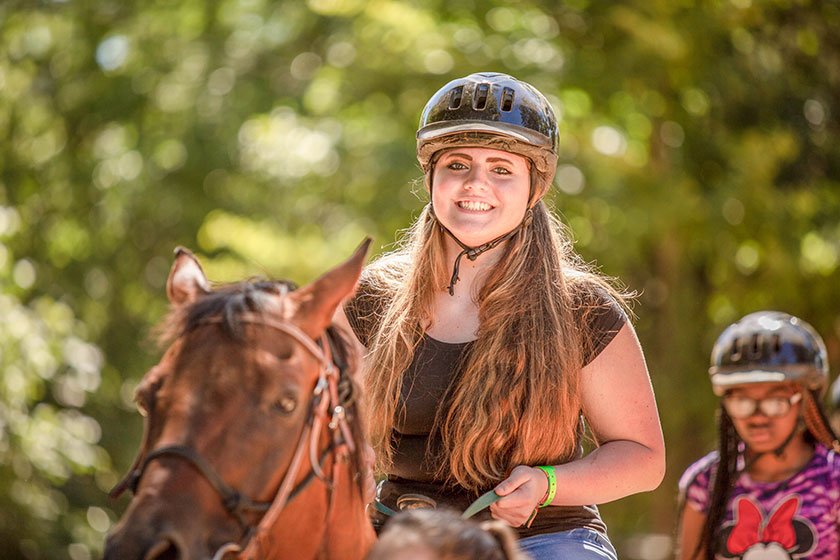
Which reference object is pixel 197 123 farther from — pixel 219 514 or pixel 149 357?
pixel 219 514

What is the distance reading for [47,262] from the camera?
15.2 metres

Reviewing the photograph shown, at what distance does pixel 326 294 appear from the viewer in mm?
2980

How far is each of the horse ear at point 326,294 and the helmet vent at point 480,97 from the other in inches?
59.4

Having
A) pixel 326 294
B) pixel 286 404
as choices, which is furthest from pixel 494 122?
pixel 286 404

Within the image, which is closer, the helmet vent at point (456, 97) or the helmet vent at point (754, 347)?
the helmet vent at point (456, 97)

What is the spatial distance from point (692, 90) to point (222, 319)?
10.6 m

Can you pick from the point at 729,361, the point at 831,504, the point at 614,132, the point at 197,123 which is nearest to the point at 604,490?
the point at 831,504

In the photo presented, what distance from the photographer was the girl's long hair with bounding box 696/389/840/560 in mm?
6477

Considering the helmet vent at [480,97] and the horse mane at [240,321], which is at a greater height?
the helmet vent at [480,97]

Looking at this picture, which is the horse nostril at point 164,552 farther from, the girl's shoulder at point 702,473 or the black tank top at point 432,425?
the girl's shoulder at point 702,473

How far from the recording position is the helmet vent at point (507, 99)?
14.3 feet

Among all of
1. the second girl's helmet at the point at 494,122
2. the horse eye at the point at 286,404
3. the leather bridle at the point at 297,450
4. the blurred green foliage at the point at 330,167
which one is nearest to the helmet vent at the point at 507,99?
the second girl's helmet at the point at 494,122

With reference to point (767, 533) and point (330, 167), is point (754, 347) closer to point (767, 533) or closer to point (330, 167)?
point (767, 533)

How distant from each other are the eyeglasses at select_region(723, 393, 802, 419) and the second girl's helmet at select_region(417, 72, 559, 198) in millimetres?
3114
